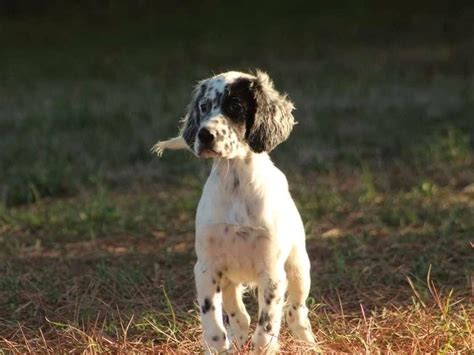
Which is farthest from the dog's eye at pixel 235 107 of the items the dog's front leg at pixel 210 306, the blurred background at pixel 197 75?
the blurred background at pixel 197 75

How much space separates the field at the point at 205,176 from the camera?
18.1 ft

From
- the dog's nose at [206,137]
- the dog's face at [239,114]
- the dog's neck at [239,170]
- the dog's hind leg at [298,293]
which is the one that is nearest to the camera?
the dog's nose at [206,137]

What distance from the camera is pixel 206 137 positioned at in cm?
430

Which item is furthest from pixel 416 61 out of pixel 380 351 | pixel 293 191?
pixel 380 351

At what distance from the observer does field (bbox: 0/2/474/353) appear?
5.52 metres

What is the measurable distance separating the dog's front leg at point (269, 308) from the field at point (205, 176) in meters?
0.13

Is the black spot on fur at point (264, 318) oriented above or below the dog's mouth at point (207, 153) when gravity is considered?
below

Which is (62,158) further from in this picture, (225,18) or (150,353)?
(225,18)

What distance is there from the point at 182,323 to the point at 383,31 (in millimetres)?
13375

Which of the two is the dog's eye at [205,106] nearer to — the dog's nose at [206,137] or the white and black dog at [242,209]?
the white and black dog at [242,209]

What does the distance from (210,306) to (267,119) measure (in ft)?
2.69

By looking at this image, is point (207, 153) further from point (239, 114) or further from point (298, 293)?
point (298, 293)

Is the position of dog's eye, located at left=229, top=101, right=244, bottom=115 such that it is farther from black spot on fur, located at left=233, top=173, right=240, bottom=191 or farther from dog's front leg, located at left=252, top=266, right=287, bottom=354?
dog's front leg, located at left=252, top=266, right=287, bottom=354

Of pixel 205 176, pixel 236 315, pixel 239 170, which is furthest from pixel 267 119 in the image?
pixel 205 176
